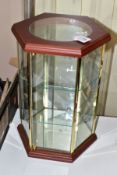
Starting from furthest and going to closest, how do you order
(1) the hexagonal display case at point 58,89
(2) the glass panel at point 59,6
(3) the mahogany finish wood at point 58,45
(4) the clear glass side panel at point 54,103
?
(2) the glass panel at point 59,6, (4) the clear glass side panel at point 54,103, (1) the hexagonal display case at point 58,89, (3) the mahogany finish wood at point 58,45

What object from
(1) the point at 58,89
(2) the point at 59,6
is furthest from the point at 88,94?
(2) the point at 59,6

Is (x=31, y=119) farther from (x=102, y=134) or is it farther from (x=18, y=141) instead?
(x=102, y=134)

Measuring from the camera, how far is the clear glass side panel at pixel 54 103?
1.00m

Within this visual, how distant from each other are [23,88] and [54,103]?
0.41 feet

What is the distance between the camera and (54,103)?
1.05 meters

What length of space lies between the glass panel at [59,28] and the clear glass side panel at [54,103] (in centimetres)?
8

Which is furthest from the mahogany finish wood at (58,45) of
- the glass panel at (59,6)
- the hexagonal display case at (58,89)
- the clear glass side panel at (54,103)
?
the glass panel at (59,6)

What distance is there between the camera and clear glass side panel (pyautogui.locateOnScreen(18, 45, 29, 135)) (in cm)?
94

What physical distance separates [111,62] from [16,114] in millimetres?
454

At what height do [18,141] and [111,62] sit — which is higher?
[111,62]

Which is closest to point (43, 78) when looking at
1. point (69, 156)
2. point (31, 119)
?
point (31, 119)

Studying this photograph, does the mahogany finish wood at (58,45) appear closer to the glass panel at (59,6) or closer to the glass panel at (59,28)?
the glass panel at (59,28)

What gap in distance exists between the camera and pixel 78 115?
981mm

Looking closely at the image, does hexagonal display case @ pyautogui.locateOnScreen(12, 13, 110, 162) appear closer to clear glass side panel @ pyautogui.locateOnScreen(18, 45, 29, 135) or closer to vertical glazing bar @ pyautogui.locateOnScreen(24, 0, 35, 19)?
clear glass side panel @ pyautogui.locateOnScreen(18, 45, 29, 135)
